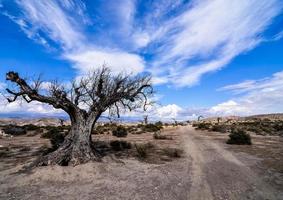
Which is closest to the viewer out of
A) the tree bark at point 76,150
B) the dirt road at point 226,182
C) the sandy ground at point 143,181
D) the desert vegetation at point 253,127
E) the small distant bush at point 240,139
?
the dirt road at point 226,182

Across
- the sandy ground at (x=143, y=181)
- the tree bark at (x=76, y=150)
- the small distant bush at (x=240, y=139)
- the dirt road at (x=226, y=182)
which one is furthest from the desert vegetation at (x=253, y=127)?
the tree bark at (x=76, y=150)

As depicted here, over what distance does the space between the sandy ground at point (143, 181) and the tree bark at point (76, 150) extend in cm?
91

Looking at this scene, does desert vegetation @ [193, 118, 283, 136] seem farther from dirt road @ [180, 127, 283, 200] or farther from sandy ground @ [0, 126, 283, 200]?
sandy ground @ [0, 126, 283, 200]

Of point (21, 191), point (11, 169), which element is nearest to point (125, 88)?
point (11, 169)

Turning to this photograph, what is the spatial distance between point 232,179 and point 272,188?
196 cm

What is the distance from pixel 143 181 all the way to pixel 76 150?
5417mm

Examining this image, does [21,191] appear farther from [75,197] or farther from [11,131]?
[11,131]

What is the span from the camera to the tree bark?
53.5 feet

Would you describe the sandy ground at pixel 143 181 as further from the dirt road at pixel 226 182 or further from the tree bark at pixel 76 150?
the tree bark at pixel 76 150

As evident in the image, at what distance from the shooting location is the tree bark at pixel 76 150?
1630 cm

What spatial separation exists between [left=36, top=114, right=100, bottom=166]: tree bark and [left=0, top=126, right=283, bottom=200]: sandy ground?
91cm

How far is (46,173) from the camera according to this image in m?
14.4

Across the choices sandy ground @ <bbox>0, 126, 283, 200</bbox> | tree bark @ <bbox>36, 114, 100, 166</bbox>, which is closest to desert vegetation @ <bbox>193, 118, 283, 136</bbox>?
sandy ground @ <bbox>0, 126, 283, 200</bbox>

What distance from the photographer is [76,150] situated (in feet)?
56.0
